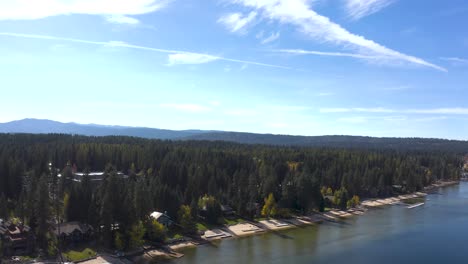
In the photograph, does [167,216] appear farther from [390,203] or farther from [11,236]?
[390,203]

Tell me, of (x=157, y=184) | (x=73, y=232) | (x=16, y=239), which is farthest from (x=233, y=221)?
(x=16, y=239)

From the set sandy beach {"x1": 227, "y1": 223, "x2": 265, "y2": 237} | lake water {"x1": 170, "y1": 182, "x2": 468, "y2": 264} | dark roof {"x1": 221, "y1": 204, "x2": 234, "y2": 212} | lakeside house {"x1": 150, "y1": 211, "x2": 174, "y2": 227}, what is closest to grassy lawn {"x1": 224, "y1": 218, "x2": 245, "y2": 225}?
sandy beach {"x1": 227, "y1": 223, "x2": 265, "y2": 237}

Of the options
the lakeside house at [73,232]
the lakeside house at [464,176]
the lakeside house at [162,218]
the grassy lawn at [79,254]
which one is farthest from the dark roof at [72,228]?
the lakeside house at [464,176]

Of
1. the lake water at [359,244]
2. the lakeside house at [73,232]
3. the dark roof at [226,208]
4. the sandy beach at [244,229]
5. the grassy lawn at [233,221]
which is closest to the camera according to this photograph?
the lakeside house at [73,232]

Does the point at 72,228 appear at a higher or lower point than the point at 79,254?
higher

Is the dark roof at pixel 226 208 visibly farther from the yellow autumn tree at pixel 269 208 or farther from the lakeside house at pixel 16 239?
the lakeside house at pixel 16 239

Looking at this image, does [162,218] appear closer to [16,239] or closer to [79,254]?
[79,254]

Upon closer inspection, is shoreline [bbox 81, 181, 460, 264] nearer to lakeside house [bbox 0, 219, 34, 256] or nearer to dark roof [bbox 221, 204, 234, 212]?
dark roof [bbox 221, 204, 234, 212]
